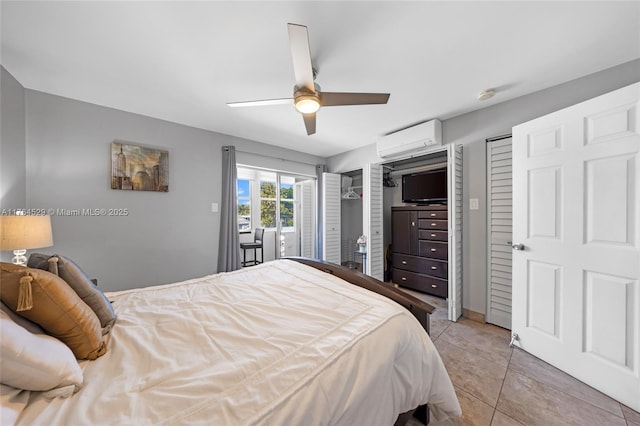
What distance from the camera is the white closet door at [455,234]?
2.57m

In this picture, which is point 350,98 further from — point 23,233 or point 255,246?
point 255,246

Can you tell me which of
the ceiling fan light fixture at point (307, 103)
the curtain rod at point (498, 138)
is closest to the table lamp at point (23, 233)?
the ceiling fan light fixture at point (307, 103)

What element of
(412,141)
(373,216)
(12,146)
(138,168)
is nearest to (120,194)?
(138,168)

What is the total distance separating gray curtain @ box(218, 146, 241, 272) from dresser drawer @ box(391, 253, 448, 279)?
8.66ft

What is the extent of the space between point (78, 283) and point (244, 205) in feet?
13.3

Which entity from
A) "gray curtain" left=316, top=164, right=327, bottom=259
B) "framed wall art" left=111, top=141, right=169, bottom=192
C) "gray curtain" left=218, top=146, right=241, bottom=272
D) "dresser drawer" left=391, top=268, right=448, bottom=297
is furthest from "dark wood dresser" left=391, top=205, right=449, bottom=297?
"framed wall art" left=111, top=141, right=169, bottom=192

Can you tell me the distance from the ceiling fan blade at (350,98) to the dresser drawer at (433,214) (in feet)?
7.41

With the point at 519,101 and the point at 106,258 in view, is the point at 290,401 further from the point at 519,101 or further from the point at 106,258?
the point at 519,101

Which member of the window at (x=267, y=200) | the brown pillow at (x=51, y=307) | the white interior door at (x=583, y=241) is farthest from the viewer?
the window at (x=267, y=200)

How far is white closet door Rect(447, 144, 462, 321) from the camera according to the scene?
8.45 feet

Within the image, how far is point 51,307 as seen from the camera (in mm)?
826

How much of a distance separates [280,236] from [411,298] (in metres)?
3.97

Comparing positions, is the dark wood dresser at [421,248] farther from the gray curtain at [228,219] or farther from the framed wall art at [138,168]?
the framed wall art at [138,168]

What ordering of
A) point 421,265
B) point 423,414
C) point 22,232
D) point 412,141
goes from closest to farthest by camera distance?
point 423,414 → point 22,232 → point 412,141 → point 421,265
